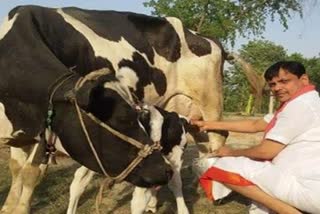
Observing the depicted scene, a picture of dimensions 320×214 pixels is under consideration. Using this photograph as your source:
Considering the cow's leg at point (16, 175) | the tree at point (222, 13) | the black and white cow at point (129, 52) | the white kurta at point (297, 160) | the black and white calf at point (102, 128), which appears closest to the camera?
the black and white calf at point (102, 128)

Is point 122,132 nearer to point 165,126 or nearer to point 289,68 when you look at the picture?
point 165,126

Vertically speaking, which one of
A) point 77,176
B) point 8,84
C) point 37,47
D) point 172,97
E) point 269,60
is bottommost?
point 269,60

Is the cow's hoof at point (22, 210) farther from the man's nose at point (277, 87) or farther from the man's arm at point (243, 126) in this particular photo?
the man's nose at point (277, 87)

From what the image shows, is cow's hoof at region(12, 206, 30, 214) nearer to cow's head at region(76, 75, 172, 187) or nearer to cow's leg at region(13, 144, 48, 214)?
cow's leg at region(13, 144, 48, 214)

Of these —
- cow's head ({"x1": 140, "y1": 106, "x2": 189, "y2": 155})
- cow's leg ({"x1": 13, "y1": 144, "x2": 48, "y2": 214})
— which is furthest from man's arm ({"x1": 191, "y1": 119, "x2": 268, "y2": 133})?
cow's leg ({"x1": 13, "y1": 144, "x2": 48, "y2": 214})

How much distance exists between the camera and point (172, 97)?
24.1 ft

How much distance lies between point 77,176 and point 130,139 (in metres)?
2.40

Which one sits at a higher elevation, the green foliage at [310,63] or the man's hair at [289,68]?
the man's hair at [289,68]

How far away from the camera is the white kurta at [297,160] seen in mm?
4402

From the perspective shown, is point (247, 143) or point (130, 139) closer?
point (130, 139)

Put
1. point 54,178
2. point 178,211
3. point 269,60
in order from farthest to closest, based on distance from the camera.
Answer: point 269,60
point 54,178
point 178,211

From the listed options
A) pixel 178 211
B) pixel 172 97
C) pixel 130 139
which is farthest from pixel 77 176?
pixel 130 139

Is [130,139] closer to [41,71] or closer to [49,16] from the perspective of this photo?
[41,71]

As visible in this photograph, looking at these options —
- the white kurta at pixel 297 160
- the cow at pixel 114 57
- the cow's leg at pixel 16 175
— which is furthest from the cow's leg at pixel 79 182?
the white kurta at pixel 297 160
